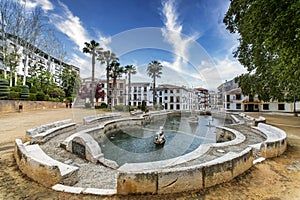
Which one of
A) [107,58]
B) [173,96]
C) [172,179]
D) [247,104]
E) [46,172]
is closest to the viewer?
[172,179]

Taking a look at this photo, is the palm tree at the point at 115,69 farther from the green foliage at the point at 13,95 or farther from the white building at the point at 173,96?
the white building at the point at 173,96

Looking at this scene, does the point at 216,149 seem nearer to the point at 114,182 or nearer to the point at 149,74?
the point at 114,182

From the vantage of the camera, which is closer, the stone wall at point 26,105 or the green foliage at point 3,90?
the stone wall at point 26,105

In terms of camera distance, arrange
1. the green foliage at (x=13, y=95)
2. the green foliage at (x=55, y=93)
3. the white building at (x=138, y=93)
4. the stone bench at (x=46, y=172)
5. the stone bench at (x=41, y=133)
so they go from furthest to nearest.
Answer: the white building at (x=138, y=93) < the green foliage at (x=55, y=93) < the green foliage at (x=13, y=95) < the stone bench at (x=41, y=133) < the stone bench at (x=46, y=172)

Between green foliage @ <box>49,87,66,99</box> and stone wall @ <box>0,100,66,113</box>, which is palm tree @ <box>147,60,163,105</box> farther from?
stone wall @ <box>0,100,66,113</box>

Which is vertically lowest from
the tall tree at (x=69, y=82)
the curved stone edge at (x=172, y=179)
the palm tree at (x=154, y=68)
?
the curved stone edge at (x=172, y=179)

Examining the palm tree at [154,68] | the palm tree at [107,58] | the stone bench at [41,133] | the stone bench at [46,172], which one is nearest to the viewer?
the stone bench at [46,172]

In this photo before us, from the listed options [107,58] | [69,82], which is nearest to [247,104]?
[107,58]

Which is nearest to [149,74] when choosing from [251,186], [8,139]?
[8,139]

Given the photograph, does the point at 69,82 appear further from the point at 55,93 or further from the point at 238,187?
the point at 238,187

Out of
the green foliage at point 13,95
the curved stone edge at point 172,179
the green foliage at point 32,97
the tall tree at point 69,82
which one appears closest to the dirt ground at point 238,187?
the curved stone edge at point 172,179

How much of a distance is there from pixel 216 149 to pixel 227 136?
15.4ft

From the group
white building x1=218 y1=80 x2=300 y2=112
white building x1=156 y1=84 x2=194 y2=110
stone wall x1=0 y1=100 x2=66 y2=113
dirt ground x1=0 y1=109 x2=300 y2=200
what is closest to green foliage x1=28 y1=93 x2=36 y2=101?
stone wall x1=0 y1=100 x2=66 y2=113

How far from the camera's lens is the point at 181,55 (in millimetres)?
11867
